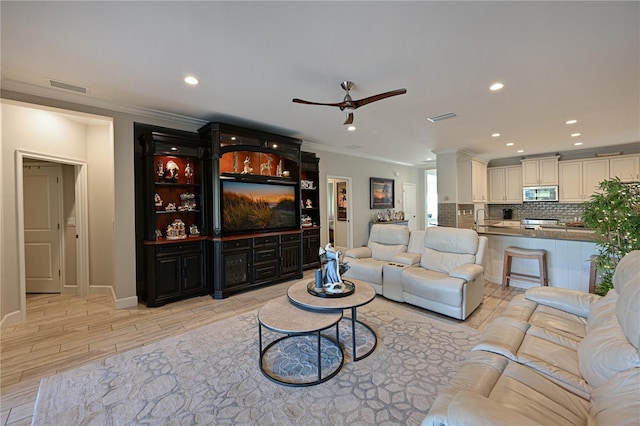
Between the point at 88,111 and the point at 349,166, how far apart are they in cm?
503

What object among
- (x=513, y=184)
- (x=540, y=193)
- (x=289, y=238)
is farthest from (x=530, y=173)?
(x=289, y=238)

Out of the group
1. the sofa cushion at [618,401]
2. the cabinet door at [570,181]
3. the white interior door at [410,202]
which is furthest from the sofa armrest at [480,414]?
the white interior door at [410,202]

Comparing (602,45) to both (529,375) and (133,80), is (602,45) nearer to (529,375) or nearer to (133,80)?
(529,375)

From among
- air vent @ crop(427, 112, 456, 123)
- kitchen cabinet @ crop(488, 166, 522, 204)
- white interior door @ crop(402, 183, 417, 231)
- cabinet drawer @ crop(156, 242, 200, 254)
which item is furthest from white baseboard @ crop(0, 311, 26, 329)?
kitchen cabinet @ crop(488, 166, 522, 204)

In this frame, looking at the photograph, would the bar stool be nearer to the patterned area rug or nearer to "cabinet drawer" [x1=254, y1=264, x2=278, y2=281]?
the patterned area rug

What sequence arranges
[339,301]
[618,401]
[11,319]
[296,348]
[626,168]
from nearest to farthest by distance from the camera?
[618,401], [339,301], [296,348], [11,319], [626,168]

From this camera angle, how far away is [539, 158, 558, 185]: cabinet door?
6.41 m

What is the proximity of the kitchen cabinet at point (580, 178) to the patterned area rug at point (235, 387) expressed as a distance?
5.86 metres

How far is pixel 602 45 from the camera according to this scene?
213cm

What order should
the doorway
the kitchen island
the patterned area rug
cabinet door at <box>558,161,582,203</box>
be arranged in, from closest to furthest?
the patterned area rug < the kitchen island < cabinet door at <box>558,161,582,203</box> < the doorway

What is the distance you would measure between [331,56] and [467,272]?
2.76 metres

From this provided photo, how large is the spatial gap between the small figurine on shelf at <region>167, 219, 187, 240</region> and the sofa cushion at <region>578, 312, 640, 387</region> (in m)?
4.26

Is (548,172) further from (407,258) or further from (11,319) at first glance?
(11,319)

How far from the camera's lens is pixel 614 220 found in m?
2.67
